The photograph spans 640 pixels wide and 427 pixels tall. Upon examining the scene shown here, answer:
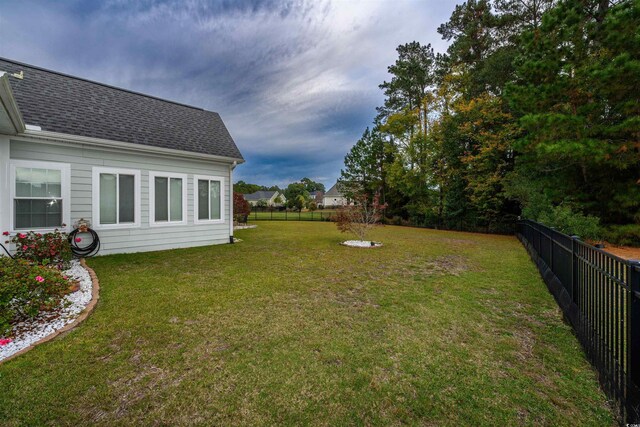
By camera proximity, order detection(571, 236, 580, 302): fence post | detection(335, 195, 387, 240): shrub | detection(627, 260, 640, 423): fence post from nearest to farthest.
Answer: detection(627, 260, 640, 423): fence post, detection(571, 236, 580, 302): fence post, detection(335, 195, 387, 240): shrub

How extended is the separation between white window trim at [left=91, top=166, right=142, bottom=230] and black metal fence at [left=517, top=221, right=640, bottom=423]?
8990mm

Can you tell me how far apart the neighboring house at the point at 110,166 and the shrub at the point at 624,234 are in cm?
1348

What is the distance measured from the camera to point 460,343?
2.88 metres

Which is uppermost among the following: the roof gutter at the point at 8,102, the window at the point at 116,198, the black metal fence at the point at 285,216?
the roof gutter at the point at 8,102

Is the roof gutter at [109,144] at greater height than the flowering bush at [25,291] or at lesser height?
greater

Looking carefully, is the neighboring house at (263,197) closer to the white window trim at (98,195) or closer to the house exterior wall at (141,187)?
the house exterior wall at (141,187)

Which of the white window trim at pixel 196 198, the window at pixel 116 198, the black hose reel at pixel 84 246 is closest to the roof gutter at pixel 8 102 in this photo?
the window at pixel 116 198

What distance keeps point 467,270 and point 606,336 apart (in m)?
4.09

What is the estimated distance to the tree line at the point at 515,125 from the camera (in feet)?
28.3

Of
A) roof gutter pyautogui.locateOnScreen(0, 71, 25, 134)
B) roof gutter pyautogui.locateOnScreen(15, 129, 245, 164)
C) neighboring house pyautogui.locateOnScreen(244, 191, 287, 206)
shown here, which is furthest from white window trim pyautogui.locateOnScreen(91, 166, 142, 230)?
neighboring house pyautogui.locateOnScreen(244, 191, 287, 206)

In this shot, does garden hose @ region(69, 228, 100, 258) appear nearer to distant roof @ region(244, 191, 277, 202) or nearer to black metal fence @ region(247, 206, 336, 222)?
black metal fence @ region(247, 206, 336, 222)

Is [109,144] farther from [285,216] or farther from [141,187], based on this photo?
[285,216]

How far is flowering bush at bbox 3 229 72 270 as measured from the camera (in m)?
5.19

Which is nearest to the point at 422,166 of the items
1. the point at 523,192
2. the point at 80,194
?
the point at 523,192
